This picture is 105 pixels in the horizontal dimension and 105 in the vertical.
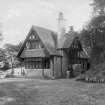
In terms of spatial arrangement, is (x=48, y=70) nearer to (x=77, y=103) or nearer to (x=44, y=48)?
(x=44, y=48)

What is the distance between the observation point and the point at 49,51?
96.8ft

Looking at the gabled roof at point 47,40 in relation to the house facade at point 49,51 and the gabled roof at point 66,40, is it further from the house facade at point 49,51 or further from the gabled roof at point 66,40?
the gabled roof at point 66,40

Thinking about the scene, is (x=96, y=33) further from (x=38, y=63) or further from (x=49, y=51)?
(x=38, y=63)

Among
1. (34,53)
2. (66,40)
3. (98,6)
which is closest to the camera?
(98,6)

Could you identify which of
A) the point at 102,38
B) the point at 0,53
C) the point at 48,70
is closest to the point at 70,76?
the point at 48,70

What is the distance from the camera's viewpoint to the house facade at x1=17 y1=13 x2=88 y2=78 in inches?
1201

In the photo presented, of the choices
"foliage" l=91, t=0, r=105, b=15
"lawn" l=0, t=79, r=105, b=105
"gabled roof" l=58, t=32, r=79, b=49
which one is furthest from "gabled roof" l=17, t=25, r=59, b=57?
"lawn" l=0, t=79, r=105, b=105

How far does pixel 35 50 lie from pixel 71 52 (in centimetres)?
690

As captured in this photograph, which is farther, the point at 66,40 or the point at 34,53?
the point at 66,40

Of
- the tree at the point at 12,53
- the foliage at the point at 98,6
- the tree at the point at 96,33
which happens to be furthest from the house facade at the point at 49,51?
the tree at the point at 12,53

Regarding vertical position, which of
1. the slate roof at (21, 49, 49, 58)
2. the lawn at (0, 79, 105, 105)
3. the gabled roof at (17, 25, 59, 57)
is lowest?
the lawn at (0, 79, 105, 105)

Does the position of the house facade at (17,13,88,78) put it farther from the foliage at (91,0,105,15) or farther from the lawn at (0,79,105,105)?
the lawn at (0,79,105,105)

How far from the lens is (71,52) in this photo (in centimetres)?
3438

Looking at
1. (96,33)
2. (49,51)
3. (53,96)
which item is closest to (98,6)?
(96,33)
